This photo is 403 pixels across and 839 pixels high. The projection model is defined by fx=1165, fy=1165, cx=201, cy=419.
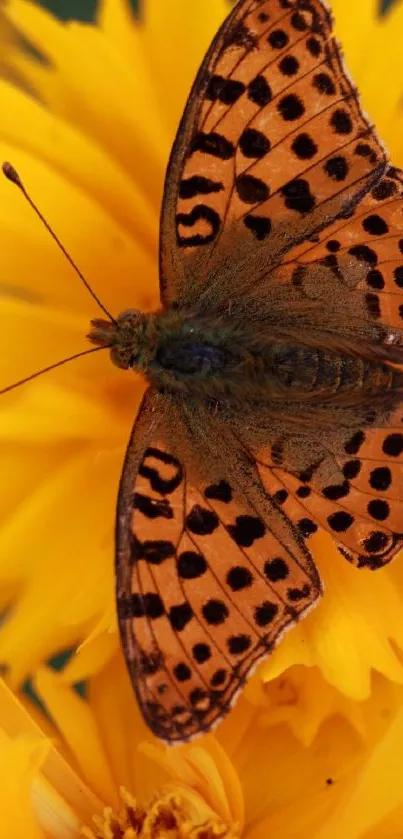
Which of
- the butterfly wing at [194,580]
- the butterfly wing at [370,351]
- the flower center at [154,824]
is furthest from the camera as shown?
the flower center at [154,824]

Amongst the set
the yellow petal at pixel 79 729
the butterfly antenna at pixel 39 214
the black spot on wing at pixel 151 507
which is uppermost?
the butterfly antenna at pixel 39 214

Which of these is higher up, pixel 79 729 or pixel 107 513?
pixel 107 513

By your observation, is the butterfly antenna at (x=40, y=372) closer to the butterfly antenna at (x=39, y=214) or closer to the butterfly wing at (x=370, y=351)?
the butterfly antenna at (x=39, y=214)

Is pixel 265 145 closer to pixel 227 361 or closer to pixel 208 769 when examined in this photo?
pixel 227 361

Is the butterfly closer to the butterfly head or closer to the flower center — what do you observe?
the butterfly head

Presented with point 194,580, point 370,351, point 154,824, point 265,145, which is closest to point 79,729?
point 154,824

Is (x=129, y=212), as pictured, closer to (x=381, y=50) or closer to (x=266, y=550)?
(x=381, y=50)

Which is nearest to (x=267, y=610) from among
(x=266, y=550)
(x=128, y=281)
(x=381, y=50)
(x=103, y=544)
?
(x=266, y=550)

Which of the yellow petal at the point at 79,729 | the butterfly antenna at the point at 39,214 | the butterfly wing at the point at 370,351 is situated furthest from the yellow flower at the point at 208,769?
the butterfly antenna at the point at 39,214
